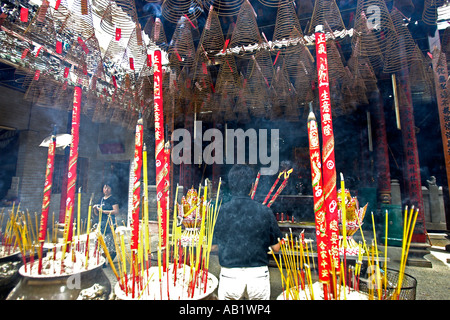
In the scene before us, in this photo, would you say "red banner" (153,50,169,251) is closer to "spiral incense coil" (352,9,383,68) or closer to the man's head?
the man's head

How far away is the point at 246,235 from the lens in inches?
62.2

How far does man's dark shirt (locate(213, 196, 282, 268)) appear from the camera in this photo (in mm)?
1562

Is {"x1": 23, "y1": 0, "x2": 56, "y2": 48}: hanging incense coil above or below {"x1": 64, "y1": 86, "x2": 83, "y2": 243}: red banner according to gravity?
above

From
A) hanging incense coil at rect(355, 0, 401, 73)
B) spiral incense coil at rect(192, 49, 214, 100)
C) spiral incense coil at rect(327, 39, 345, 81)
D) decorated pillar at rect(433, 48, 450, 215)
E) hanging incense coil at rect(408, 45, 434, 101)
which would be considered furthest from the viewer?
spiral incense coil at rect(192, 49, 214, 100)

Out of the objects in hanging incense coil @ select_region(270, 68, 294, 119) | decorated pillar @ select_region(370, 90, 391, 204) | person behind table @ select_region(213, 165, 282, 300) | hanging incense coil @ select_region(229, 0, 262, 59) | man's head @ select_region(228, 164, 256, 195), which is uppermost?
hanging incense coil @ select_region(270, 68, 294, 119)

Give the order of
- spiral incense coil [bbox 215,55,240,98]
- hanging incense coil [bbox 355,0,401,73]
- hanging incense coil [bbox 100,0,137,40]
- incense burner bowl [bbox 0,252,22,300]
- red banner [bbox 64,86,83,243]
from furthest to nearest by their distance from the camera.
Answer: spiral incense coil [bbox 215,55,240,98], hanging incense coil [bbox 355,0,401,73], hanging incense coil [bbox 100,0,137,40], red banner [bbox 64,86,83,243], incense burner bowl [bbox 0,252,22,300]

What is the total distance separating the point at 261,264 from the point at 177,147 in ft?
16.3

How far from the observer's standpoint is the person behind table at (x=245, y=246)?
61.1 inches

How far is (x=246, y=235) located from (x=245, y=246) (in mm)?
74

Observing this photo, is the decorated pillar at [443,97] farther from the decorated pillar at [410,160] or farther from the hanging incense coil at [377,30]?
the decorated pillar at [410,160]

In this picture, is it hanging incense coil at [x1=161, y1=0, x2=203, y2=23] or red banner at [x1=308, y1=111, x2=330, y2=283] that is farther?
hanging incense coil at [x1=161, y1=0, x2=203, y2=23]

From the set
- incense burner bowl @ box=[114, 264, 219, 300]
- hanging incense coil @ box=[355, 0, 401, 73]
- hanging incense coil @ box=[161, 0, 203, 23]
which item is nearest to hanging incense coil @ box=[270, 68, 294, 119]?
hanging incense coil @ box=[355, 0, 401, 73]

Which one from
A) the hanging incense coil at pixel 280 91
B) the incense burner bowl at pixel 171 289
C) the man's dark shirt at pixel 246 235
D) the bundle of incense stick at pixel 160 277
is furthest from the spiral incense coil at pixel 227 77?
the incense burner bowl at pixel 171 289
